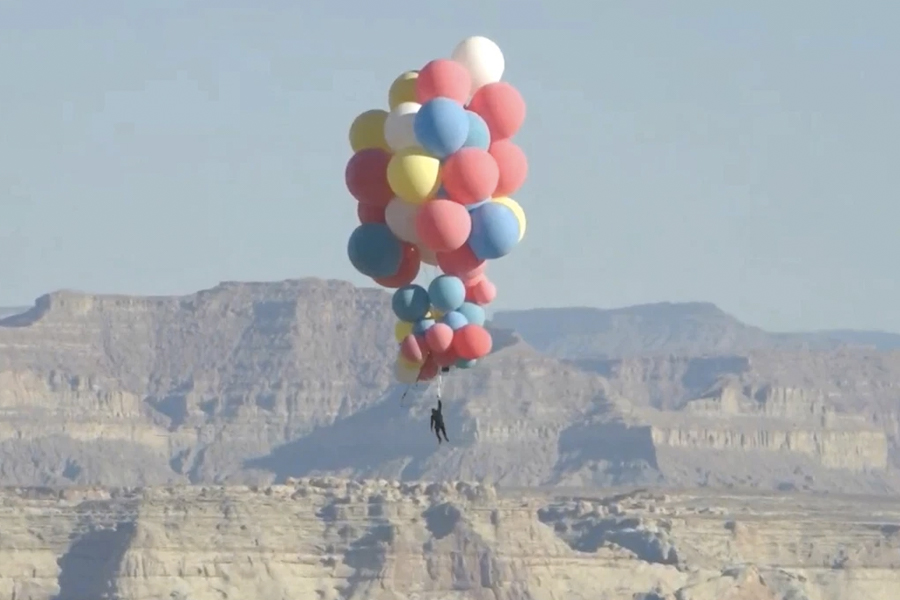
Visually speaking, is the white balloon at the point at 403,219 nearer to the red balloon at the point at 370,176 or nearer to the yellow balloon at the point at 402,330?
the red balloon at the point at 370,176

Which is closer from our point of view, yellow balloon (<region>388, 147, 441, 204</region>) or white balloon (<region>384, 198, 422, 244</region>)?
yellow balloon (<region>388, 147, 441, 204</region>)

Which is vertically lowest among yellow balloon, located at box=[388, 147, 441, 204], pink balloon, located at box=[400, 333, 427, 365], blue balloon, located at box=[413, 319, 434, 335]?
pink balloon, located at box=[400, 333, 427, 365]

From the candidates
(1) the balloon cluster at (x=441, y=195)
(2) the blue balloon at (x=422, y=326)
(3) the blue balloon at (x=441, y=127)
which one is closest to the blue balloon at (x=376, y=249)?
(1) the balloon cluster at (x=441, y=195)

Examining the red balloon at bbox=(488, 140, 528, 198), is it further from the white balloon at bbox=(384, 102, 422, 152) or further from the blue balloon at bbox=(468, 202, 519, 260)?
the white balloon at bbox=(384, 102, 422, 152)

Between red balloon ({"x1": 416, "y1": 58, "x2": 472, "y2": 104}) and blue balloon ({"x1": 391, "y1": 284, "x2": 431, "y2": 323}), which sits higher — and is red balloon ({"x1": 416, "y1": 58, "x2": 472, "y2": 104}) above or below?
above

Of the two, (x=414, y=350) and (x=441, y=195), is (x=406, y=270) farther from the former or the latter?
(x=441, y=195)

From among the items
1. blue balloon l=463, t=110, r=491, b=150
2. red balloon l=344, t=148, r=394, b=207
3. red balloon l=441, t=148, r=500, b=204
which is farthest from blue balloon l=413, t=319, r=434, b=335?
blue balloon l=463, t=110, r=491, b=150
